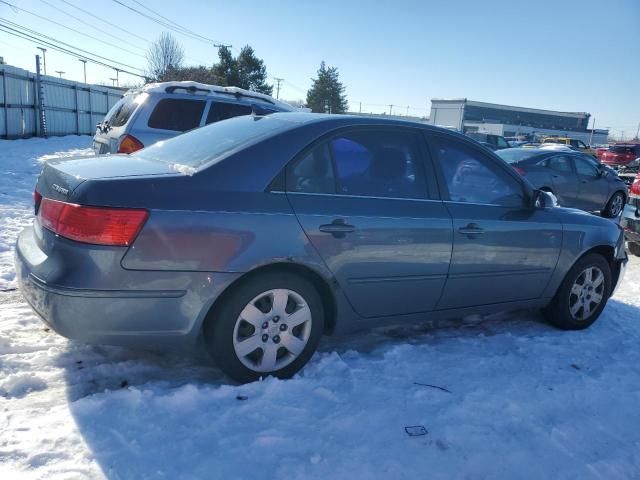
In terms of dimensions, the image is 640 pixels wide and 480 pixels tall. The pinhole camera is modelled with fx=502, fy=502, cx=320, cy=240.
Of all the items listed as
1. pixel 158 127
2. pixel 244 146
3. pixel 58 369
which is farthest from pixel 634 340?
pixel 158 127

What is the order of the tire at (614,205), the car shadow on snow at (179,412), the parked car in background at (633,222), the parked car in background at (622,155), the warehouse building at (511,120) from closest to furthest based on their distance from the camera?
1. the car shadow on snow at (179,412)
2. the parked car in background at (633,222)
3. the tire at (614,205)
4. the parked car in background at (622,155)
5. the warehouse building at (511,120)

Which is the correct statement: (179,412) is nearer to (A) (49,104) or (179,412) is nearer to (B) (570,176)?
(B) (570,176)

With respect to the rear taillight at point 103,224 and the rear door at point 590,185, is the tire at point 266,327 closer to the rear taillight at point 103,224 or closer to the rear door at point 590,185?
the rear taillight at point 103,224

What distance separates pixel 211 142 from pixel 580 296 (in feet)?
11.1

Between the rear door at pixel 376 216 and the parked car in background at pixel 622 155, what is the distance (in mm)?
29671

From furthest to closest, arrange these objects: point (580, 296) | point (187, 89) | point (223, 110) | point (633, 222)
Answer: point (223, 110) < point (187, 89) < point (633, 222) < point (580, 296)

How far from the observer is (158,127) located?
7363mm

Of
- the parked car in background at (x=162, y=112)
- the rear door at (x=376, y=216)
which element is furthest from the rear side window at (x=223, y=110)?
the rear door at (x=376, y=216)

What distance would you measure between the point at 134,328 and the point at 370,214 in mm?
1521

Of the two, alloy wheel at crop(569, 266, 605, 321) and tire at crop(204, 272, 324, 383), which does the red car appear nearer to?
alloy wheel at crop(569, 266, 605, 321)

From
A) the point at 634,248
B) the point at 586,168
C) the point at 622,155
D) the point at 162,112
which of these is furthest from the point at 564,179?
the point at 622,155

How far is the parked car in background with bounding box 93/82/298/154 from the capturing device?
7094 millimetres

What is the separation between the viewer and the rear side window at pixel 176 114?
7.43 metres

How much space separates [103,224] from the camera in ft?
8.13
